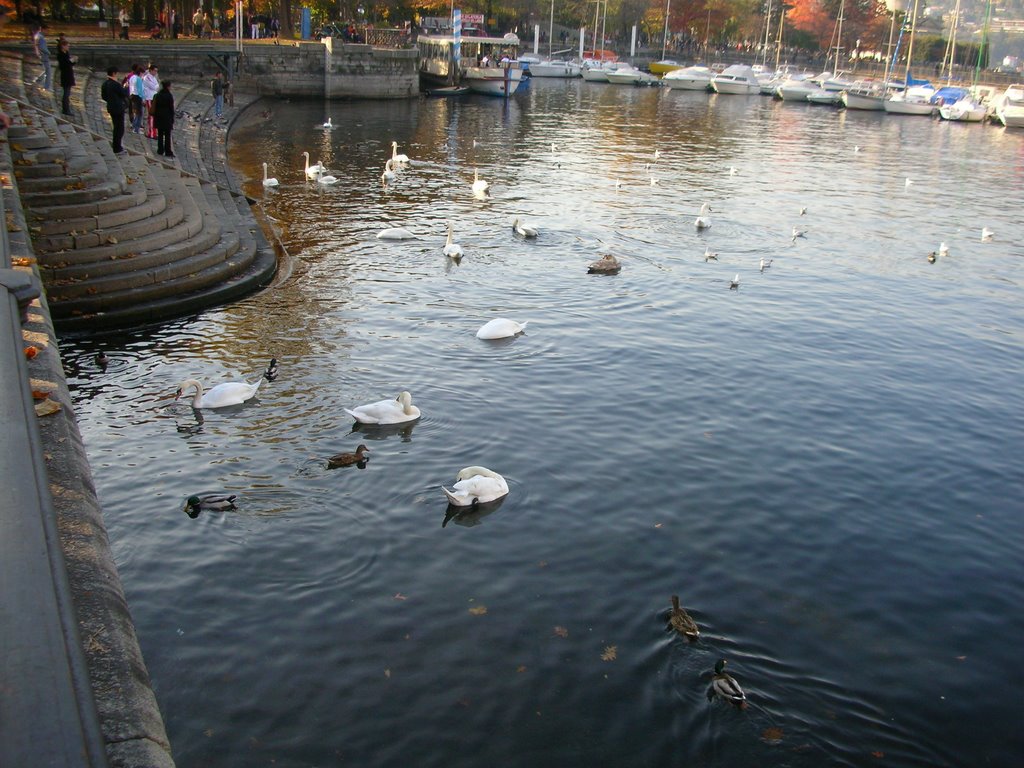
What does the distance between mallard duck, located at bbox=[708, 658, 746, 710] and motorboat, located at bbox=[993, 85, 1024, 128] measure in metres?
65.3

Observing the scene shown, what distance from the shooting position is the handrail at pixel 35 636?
306 cm

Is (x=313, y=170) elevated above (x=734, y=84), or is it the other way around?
(x=734, y=84)

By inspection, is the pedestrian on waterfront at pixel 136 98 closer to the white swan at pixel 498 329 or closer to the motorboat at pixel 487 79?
the white swan at pixel 498 329

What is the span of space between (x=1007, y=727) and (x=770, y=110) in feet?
217

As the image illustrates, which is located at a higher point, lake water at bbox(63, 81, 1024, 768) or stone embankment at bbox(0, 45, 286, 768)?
stone embankment at bbox(0, 45, 286, 768)

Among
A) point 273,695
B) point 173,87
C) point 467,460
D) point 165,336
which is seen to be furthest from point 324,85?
point 273,695

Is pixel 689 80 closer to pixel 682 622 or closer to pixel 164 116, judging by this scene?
pixel 164 116

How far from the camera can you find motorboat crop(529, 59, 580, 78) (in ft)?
283

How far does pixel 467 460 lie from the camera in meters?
11.0

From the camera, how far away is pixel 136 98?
27969 millimetres

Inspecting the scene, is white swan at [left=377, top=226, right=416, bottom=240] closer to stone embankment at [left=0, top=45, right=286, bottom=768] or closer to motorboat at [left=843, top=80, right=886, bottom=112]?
stone embankment at [left=0, top=45, right=286, bottom=768]

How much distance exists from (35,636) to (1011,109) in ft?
232

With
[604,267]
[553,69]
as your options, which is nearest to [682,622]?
[604,267]

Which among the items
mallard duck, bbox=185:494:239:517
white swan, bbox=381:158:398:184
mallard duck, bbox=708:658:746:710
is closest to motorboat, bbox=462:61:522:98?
white swan, bbox=381:158:398:184
